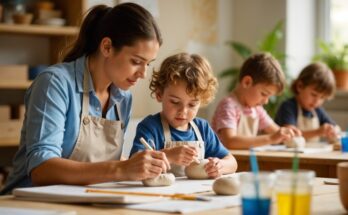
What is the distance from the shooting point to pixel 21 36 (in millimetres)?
4637

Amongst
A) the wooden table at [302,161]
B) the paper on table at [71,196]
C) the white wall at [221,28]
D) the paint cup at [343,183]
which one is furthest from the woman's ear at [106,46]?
the white wall at [221,28]

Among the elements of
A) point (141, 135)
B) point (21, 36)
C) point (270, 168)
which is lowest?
point (270, 168)

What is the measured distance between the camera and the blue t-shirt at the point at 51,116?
2.13 m

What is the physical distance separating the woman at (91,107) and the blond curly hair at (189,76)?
0.14 m

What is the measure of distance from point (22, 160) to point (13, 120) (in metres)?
2.04

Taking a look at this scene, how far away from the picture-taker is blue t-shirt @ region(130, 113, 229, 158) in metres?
2.50

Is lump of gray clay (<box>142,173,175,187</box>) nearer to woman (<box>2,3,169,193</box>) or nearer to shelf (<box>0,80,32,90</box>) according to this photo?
woman (<box>2,3,169,193</box>)

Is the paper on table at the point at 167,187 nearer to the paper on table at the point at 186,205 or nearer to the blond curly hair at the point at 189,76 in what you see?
the paper on table at the point at 186,205

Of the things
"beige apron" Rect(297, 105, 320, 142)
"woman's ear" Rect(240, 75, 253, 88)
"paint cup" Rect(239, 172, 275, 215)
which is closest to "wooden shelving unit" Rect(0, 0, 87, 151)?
"woman's ear" Rect(240, 75, 253, 88)

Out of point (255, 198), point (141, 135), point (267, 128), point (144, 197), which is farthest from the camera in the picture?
point (267, 128)

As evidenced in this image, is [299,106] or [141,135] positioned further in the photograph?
[299,106]

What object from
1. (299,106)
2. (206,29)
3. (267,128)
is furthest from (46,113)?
(206,29)

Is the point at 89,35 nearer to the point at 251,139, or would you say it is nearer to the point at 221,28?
the point at 251,139

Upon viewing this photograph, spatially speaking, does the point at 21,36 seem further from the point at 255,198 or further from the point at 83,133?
the point at 255,198
